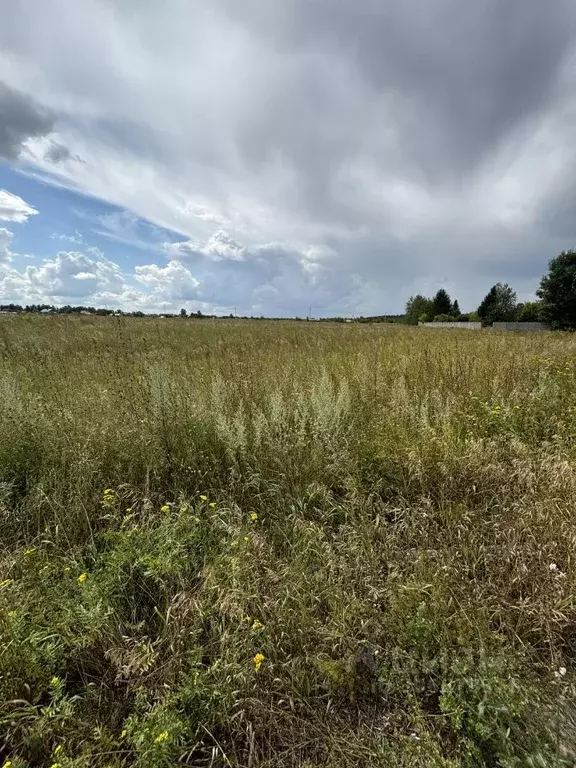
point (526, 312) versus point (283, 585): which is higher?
point (526, 312)

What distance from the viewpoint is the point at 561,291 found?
137ft

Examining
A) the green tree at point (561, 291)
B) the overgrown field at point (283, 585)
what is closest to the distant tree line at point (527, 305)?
the green tree at point (561, 291)

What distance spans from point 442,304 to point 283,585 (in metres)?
97.0

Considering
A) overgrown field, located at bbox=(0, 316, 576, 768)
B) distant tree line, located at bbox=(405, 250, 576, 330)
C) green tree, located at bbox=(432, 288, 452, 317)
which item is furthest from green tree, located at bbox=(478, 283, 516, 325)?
overgrown field, located at bbox=(0, 316, 576, 768)

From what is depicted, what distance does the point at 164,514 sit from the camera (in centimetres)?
269

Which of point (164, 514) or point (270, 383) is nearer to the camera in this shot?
point (164, 514)

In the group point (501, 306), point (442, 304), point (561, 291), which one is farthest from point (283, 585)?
point (442, 304)

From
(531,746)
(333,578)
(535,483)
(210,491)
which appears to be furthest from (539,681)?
(210,491)

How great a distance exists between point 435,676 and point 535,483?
1.74 m

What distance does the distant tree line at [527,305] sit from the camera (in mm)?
41312

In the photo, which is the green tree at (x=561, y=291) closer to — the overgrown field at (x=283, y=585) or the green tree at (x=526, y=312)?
the green tree at (x=526, y=312)

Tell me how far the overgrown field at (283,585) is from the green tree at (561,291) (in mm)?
48006

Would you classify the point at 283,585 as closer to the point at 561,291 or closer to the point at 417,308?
the point at 561,291

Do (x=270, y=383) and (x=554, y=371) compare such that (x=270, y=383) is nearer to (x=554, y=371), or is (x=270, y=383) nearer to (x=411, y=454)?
(x=411, y=454)
